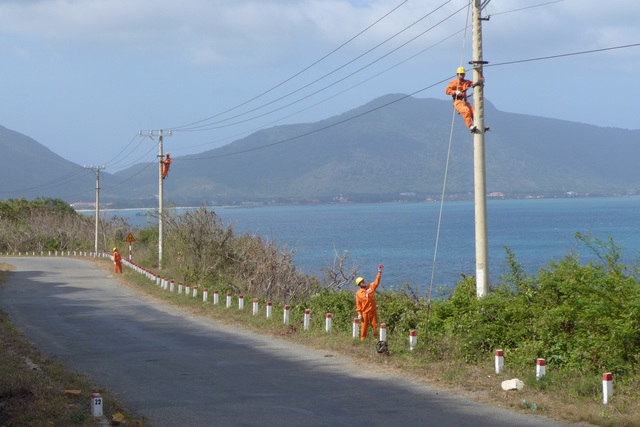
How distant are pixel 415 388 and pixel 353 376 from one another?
1660 millimetres

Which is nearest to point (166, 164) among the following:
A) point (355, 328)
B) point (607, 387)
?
point (355, 328)

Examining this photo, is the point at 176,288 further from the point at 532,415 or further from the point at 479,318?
the point at 532,415

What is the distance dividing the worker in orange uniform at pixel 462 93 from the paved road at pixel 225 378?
17.4 feet

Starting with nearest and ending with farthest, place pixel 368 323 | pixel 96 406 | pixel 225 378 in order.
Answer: pixel 96 406 → pixel 225 378 → pixel 368 323

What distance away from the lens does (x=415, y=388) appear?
566 inches

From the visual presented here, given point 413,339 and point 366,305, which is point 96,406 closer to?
point 413,339

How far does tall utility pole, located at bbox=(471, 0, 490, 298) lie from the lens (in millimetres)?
16828

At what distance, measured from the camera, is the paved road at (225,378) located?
39.8 feet

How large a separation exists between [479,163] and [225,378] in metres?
6.41

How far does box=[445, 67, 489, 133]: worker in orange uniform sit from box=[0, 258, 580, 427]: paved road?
531 centimetres

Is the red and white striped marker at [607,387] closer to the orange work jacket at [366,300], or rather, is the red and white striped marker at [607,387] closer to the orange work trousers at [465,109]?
the orange work trousers at [465,109]

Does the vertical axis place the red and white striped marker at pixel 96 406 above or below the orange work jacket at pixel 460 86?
below

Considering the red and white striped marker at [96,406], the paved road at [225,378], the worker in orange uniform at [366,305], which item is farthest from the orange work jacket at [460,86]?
the red and white striped marker at [96,406]

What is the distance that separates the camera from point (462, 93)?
55.3 ft
